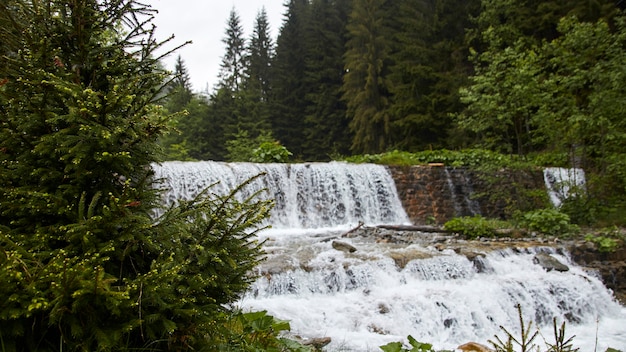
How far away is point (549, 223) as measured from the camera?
9.41m

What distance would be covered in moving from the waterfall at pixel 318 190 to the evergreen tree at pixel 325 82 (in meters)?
12.0

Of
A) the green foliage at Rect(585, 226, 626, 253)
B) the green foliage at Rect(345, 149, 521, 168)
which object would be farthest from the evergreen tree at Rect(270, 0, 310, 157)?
the green foliage at Rect(585, 226, 626, 253)

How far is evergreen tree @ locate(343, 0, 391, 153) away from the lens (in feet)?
75.4

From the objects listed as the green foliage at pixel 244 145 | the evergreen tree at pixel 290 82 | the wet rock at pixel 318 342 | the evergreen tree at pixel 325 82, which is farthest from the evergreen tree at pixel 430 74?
the wet rock at pixel 318 342

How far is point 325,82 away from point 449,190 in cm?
1869

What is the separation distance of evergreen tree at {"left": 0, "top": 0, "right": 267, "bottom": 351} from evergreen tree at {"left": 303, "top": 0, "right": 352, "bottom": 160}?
75.4 ft

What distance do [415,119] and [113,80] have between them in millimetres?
19974

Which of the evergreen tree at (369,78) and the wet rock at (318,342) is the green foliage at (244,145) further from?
the wet rock at (318,342)

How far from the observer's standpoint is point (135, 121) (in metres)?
1.83

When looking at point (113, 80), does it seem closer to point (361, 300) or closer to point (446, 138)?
point (361, 300)

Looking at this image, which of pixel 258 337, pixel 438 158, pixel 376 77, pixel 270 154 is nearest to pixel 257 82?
pixel 376 77

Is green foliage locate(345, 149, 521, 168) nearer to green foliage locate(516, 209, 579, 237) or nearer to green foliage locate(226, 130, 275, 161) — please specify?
green foliage locate(516, 209, 579, 237)

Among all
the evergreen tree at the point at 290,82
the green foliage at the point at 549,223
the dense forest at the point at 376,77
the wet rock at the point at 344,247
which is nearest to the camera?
the wet rock at the point at 344,247

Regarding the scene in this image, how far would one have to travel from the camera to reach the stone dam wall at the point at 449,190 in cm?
1255
